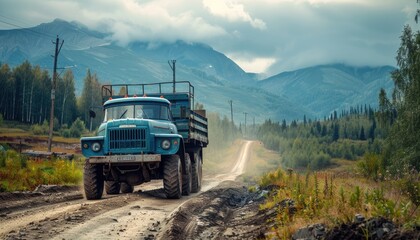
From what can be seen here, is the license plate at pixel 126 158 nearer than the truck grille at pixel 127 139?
Yes

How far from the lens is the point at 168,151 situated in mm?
16172

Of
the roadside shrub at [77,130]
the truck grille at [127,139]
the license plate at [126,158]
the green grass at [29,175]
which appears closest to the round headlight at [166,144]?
the truck grille at [127,139]

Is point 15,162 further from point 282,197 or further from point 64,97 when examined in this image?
point 64,97

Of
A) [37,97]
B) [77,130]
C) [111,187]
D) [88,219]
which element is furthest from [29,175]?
[37,97]

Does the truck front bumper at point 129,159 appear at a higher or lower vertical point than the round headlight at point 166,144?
lower

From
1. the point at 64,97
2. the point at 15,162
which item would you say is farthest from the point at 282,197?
the point at 64,97

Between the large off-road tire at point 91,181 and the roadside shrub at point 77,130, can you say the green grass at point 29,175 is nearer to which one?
the large off-road tire at point 91,181

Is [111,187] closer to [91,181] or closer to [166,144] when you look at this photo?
[91,181]

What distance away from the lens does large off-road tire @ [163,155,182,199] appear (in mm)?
16062

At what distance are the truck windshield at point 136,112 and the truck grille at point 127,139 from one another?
1.02 m

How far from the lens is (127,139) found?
52.7ft

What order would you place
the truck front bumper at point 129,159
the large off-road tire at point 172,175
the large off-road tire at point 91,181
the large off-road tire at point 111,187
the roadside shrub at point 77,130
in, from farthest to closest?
1. the roadside shrub at point 77,130
2. the large off-road tire at point 111,187
3. the large off-road tire at point 172,175
4. the large off-road tire at point 91,181
5. the truck front bumper at point 129,159

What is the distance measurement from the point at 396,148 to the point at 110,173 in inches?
927

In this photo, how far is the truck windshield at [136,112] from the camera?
17.1 m
